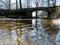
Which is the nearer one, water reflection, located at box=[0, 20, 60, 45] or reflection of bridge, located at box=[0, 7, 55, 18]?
water reflection, located at box=[0, 20, 60, 45]

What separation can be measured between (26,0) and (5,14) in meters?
7.77

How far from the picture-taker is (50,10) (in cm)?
3512

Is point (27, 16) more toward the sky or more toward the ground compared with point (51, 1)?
more toward the ground

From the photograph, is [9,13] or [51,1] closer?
[9,13]

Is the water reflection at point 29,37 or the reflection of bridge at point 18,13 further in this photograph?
the reflection of bridge at point 18,13

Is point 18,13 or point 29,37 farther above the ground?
point 18,13

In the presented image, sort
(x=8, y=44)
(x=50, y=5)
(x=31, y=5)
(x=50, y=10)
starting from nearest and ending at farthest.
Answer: (x=8, y=44)
(x=50, y=10)
(x=50, y=5)
(x=31, y=5)

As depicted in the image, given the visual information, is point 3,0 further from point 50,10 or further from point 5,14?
point 50,10

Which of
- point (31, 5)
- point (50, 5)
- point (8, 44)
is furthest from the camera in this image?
point (31, 5)

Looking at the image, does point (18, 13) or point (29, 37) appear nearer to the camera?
point (29, 37)

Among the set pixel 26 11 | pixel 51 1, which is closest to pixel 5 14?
pixel 26 11

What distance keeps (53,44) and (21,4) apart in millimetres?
30870

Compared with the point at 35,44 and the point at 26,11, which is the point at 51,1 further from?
the point at 35,44

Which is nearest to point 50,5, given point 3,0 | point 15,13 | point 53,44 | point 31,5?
point 31,5
